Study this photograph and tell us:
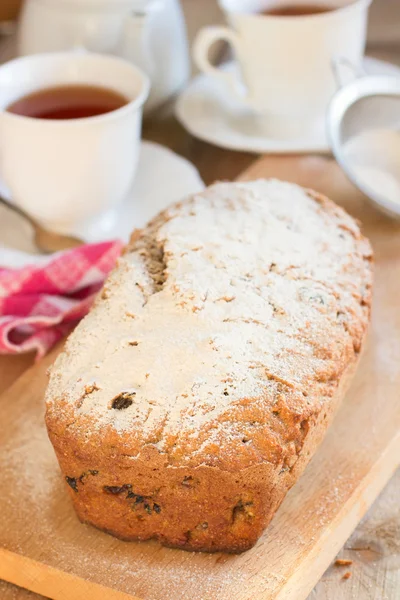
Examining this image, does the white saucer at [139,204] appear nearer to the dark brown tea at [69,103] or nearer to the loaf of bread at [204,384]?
the dark brown tea at [69,103]

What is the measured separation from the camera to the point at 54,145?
1.62m

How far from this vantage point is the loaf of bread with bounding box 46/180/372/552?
3.28ft

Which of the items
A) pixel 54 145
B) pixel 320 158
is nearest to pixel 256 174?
pixel 320 158

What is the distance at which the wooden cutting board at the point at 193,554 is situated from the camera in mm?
1021

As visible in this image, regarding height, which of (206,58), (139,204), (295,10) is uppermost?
(295,10)

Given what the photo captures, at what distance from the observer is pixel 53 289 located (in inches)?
60.9

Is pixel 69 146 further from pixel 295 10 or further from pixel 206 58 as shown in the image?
pixel 295 10

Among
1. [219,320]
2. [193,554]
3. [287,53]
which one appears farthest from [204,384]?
[287,53]

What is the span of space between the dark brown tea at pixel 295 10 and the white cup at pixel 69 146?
49cm

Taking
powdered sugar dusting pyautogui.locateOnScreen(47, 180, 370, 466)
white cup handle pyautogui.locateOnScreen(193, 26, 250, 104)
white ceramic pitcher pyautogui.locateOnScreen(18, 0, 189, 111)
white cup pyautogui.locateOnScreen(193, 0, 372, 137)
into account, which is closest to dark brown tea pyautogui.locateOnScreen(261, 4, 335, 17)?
white cup pyautogui.locateOnScreen(193, 0, 372, 137)

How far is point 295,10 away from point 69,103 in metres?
0.66

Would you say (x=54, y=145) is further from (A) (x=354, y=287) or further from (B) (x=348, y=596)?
(B) (x=348, y=596)

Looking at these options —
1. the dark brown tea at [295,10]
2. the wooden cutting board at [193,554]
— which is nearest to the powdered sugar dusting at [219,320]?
the wooden cutting board at [193,554]

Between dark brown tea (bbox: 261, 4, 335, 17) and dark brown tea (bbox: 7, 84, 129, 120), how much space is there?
521mm
